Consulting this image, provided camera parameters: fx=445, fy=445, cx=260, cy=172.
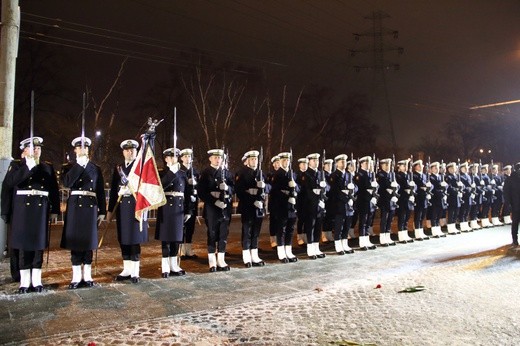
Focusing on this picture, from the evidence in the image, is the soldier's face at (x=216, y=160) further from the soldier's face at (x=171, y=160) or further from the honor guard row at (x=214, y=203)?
the soldier's face at (x=171, y=160)

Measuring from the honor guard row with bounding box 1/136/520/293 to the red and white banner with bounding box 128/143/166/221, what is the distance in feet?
0.54

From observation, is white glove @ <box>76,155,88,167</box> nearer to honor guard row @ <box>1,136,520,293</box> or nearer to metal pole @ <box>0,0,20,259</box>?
honor guard row @ <box>1,136,520,293</box>

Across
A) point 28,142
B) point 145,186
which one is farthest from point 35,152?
point 145,186

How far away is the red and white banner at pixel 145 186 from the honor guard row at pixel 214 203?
0.16 m

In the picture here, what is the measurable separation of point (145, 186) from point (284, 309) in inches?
126

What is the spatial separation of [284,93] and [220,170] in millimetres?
22625

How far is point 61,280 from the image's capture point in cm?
776

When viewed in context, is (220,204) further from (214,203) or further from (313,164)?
(313,164)

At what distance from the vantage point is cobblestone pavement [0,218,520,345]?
5086 mm

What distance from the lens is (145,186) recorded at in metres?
7.68

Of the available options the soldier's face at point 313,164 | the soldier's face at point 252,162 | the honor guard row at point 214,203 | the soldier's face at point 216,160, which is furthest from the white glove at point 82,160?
the soldier's face at point 313,164

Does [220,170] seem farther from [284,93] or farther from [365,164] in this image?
[284,93]

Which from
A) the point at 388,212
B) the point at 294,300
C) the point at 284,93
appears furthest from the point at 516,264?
the point at 284,93

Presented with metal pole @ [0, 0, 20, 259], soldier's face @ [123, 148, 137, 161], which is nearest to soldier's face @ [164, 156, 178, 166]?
soldier's face @ [123, 148, 137, 161]
